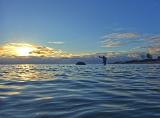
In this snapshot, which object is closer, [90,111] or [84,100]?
[90,111]

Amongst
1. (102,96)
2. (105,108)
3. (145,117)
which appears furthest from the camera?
(102,96)

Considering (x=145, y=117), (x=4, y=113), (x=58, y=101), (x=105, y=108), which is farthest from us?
(x=58, y=101)

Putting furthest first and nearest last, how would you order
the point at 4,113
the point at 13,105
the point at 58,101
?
the point at 58,101
the point at 13,105
the point at 4,113

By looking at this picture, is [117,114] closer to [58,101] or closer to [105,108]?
[105,108]

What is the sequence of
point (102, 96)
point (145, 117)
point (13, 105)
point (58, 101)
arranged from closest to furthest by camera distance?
point (145, 117), point (13, 105), point (58, 101), point (102, 96)

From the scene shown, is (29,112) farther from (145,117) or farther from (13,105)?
(145,117)

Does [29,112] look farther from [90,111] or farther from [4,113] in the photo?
[90,111]

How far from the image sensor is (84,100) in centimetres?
1241

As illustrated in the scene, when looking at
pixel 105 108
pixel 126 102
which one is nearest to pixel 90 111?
pixel 105 108

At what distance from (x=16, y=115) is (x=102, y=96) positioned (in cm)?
537

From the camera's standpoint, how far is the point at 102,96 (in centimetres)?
1361

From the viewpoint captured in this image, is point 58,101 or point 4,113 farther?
point 58,101

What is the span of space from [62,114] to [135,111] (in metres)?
2.60

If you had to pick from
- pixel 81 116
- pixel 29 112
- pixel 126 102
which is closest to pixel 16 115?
pixel 29 112
